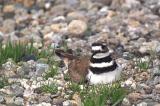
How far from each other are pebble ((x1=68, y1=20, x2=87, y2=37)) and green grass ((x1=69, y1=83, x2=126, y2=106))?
3.03 m

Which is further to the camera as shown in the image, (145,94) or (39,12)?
(39,12)

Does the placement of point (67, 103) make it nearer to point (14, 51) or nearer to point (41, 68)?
point (41, 68)

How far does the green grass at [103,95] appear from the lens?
272 inches

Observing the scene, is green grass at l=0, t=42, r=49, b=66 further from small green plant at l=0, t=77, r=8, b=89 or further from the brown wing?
the brown wing

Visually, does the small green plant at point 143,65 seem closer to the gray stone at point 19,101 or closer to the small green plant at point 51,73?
the small green plant at point 51,73

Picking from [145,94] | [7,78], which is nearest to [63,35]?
[7,78]

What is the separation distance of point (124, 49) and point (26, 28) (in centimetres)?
232

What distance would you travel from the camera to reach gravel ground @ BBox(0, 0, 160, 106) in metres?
7.55

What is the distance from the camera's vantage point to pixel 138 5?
38.2 feet

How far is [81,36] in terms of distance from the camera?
10.4 m

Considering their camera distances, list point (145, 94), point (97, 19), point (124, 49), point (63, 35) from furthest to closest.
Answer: point (97, 19) → point (63, 35) → point (124, 49) → point (145, 94)

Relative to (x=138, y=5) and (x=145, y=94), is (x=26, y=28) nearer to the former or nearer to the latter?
(x=138, y=5)

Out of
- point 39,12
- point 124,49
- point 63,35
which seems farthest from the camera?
point 39,12

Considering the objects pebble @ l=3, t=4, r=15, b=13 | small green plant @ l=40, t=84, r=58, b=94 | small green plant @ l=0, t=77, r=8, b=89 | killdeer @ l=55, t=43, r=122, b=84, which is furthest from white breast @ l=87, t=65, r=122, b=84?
pebble @ l=3, t=4, r=15, b=13
